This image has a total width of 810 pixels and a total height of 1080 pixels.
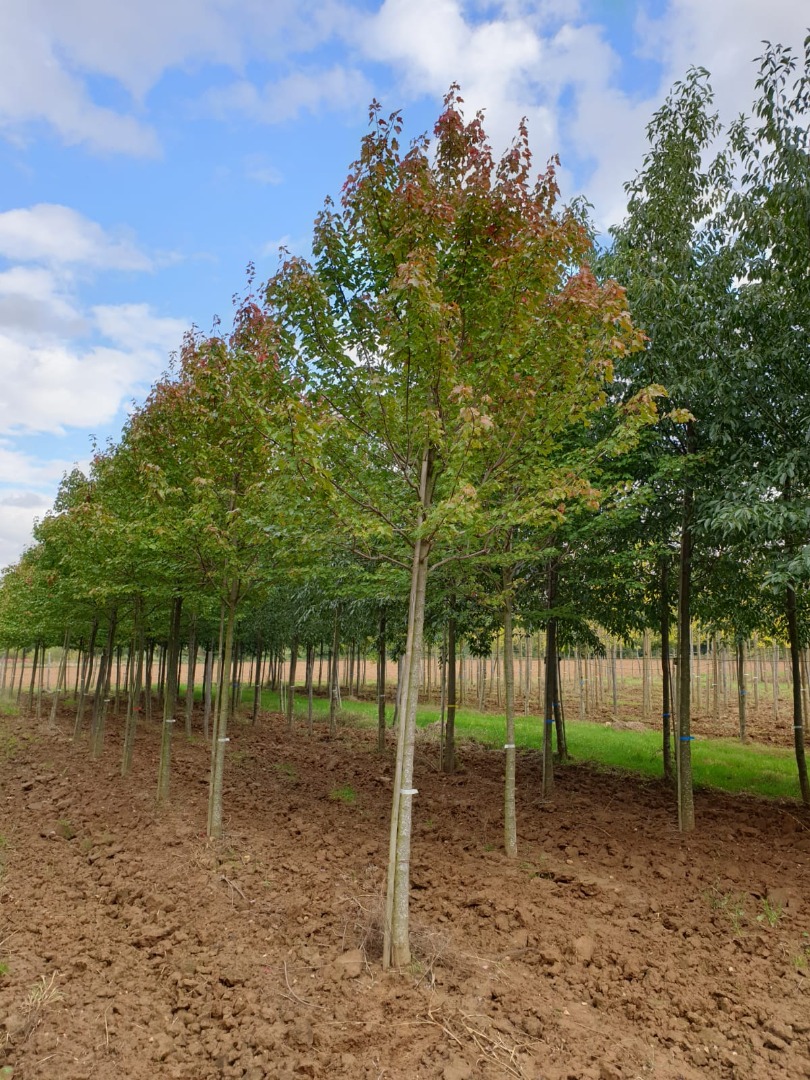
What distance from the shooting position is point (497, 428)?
5324mm

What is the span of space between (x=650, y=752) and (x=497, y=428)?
11.8 meters

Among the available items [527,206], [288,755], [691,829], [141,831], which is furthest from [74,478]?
[691,829]

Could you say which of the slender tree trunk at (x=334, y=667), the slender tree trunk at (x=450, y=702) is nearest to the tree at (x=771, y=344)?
the slender tree trunk at (x=450, y=702)

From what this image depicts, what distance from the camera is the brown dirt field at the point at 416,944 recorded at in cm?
356

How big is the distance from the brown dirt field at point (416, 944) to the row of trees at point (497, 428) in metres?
0.68

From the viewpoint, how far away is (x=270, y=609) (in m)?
17.8

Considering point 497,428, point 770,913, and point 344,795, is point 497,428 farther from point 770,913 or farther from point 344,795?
point 344,795

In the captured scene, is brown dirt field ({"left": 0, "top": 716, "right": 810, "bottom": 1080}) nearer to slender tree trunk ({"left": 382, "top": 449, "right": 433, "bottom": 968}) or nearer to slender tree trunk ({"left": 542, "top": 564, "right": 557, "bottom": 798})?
slender tree trunk ({"left": 382, "top": 449, "right": 433, "bottom": 968})

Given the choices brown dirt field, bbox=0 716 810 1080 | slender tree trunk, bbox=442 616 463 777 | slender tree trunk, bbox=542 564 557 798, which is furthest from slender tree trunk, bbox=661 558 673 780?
slender tree trunk, bbox=442 616 463 777

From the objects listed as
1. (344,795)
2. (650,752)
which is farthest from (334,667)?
(650,752)

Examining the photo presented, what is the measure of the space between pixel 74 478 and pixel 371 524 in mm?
11675

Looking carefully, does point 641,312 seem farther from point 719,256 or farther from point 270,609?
point 270,609

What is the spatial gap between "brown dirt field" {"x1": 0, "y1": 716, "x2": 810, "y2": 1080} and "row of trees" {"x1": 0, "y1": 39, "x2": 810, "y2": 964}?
0.68m

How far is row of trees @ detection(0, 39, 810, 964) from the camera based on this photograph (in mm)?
4859
